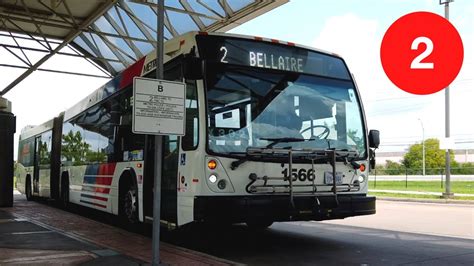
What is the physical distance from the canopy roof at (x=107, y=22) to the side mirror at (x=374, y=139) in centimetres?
737

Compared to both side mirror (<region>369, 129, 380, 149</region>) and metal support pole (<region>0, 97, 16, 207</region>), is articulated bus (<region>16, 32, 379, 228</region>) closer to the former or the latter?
side mirror (<region>369, 129, 380, 149</region>)

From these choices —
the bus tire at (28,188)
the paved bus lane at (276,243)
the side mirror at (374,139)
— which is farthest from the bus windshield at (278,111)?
the bus tire at (28,188)

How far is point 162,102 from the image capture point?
6191 millimetres

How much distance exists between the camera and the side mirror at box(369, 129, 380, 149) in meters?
8.53

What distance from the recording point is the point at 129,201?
382 inches

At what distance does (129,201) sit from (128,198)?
0.32ft

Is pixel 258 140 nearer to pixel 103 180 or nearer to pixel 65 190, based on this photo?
pixel 103 180

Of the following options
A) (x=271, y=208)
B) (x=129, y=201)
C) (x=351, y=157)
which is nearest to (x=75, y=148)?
(x=129, y=201)

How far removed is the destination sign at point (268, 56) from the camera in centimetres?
748

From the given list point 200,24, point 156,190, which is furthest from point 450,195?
point 156,190

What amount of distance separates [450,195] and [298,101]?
1604cm

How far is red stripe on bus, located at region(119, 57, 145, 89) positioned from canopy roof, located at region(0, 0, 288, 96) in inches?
238

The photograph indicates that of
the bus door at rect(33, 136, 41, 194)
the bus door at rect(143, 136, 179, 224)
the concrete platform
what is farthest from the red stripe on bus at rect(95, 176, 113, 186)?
the bus door at rect(33, 136, 41, 194)

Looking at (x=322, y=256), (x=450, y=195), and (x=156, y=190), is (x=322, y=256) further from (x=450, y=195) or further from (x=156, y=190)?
(x=450, y=195)
